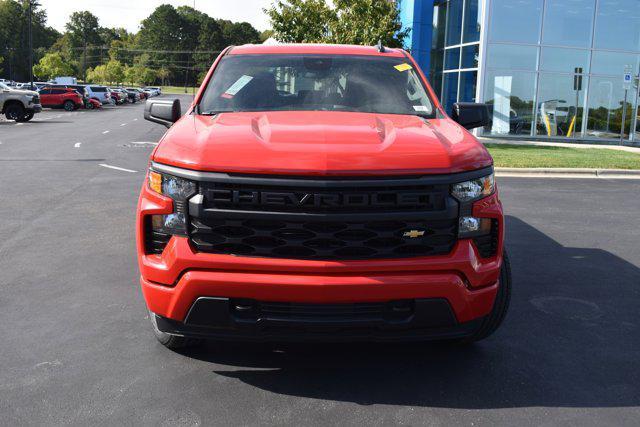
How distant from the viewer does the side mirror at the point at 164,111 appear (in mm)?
4874

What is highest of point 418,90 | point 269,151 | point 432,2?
point 432,2

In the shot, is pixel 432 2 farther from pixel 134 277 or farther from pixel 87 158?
pixel 134 277

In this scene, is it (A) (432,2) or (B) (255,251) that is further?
(A) (432,2)

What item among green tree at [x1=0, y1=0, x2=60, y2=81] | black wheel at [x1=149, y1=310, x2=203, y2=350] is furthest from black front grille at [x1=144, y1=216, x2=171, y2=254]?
green tree at [x1=0, y1=0, x2=60, y2=81]

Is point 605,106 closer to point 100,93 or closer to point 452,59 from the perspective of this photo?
point 452,59

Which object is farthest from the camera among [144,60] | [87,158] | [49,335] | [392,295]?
[144,60]

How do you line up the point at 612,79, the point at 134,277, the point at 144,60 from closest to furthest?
the point at 134,277, the point at 612,79, the point at 144,60

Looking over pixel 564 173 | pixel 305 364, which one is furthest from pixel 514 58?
pixel 305 364

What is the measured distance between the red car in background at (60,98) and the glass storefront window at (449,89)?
27.6 m

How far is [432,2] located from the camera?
100 feet

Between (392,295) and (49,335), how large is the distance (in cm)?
245

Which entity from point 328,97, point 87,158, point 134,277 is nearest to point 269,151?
point 328,97

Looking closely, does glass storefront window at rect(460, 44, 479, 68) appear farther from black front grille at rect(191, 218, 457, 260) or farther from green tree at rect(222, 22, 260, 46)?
green tree at rect(222, 22, 260, 46)

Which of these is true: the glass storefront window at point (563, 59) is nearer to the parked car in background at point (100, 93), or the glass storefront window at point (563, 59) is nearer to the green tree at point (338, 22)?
the green tree at point (338, 22)
